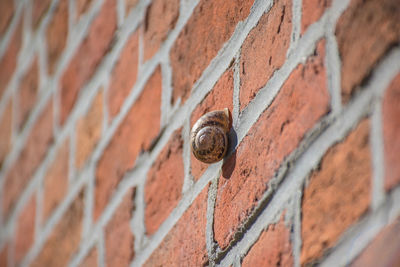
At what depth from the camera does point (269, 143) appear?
0.59m

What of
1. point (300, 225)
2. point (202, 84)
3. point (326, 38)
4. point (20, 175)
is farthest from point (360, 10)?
point (20, 175)

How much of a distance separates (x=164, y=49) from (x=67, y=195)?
355 millimetres

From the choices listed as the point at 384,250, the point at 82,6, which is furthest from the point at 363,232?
the point at 82,6

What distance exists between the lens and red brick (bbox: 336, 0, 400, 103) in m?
0.46

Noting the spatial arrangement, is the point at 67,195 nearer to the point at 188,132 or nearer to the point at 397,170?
the point at 188,132

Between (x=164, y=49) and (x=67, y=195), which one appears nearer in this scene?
(x=164, y=49)

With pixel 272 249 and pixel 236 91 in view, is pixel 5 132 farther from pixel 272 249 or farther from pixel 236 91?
pixel 272 249

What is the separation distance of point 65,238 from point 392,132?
2.32 feet

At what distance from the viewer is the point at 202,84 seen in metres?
0.73

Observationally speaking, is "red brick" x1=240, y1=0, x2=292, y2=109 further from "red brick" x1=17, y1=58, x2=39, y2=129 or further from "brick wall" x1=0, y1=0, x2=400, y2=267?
"red brick" x1=17, y1=58, x2=39, y2=129

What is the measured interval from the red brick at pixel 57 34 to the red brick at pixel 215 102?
1.81 feet

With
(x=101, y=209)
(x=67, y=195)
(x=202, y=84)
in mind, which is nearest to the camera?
(x=202, y=84)

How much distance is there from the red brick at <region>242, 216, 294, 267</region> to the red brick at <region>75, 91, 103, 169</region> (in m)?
0.46

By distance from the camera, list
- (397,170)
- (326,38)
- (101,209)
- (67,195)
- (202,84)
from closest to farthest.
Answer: (397,170)
(326,38)
(202,84)
(101,209)
(67,195)
